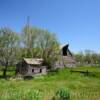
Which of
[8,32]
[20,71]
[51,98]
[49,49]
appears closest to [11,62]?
[20,71]

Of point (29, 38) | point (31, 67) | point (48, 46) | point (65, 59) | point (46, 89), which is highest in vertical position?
point (29, 38)

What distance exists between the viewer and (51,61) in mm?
57656

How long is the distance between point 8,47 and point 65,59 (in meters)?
17.9

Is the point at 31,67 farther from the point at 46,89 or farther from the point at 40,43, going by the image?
the point at 46,89

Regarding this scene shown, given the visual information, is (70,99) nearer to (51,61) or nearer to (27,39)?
(51,61)

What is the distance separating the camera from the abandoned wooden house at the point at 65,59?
206 ft

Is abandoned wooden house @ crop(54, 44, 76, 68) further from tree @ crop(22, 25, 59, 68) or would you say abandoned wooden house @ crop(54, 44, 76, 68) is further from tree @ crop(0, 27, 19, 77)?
tree @ crop(0, 27, 19, 77)

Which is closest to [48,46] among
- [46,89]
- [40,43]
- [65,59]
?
[40,43]

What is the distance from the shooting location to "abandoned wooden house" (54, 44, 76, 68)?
2477 inches

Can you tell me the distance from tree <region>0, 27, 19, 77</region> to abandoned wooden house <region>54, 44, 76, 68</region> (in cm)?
1266

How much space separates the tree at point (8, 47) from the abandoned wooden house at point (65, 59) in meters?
12.7

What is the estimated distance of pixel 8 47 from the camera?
2079 inches

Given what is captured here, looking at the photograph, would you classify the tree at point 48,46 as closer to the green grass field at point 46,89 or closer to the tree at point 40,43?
the tree at point 40,43

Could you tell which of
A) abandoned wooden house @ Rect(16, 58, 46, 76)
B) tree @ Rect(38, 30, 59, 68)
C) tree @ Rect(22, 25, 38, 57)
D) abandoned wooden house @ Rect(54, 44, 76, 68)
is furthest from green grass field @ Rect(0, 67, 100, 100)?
tree @ Rect(22, 25, 38, 57)
